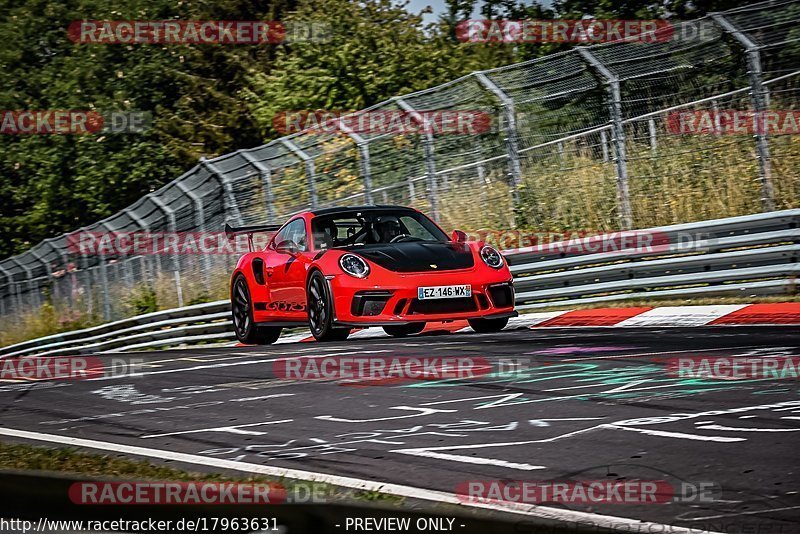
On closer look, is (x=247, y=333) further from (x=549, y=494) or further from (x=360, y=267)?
(x=549, y=494)

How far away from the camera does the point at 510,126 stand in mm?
14828

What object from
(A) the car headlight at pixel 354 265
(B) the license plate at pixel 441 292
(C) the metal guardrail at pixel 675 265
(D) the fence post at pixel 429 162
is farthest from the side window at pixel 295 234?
(D) the fence post at pixel 429 162

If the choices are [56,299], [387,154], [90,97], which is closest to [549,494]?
[387,154]

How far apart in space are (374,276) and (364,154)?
5944mm

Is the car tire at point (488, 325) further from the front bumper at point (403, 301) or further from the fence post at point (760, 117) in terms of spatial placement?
the fence post at point (760, 117)

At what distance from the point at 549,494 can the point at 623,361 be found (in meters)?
3.84

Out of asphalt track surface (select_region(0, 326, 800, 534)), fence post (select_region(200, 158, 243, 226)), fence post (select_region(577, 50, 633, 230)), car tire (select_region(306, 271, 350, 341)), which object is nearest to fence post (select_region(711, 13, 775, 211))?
fence post (select_region(577, 50, 633, 230))

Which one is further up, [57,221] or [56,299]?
[57,221]

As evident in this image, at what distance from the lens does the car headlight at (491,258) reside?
36.4 feet

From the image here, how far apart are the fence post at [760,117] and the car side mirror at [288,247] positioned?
4850mm

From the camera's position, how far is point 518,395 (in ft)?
22.3

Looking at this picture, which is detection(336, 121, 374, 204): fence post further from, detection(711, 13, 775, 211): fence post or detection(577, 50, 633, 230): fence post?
detection(711, 13, 775, 211): fence post

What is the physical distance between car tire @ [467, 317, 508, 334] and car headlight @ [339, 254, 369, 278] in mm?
1478

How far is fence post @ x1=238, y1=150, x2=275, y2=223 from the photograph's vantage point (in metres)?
17.7
